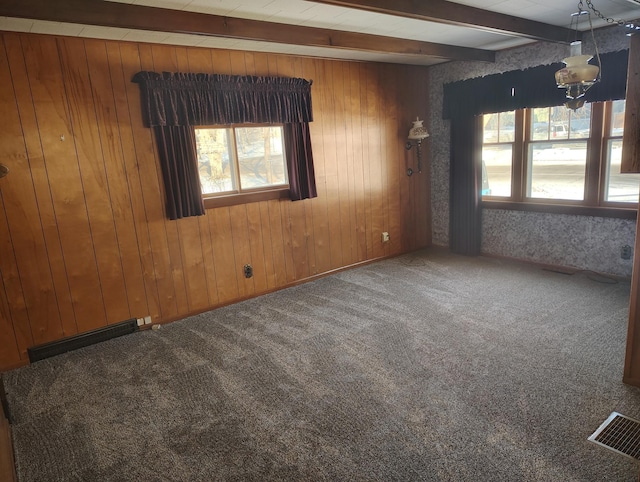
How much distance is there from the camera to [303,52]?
4188 mm

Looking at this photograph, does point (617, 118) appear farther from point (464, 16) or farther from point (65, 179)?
point (65, 179)

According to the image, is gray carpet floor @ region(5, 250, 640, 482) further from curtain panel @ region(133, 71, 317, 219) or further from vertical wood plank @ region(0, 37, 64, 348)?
curtain panel @ region(133, 71, 317, 219)

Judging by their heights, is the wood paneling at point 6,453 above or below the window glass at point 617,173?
below

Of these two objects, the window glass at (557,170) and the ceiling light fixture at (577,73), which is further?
the window glass at (557,170)

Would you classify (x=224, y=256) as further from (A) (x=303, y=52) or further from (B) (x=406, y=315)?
(A) (x=303, y=52)

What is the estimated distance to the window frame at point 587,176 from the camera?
409 cm

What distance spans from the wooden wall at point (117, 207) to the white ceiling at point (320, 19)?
0.58ft

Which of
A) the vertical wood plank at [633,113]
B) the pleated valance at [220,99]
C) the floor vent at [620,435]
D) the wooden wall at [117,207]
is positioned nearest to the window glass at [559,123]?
the wooden wall at [117,207]

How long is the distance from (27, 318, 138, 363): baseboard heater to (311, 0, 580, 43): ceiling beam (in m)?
2.97

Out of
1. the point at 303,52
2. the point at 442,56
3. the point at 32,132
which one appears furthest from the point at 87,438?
the point at 442,56

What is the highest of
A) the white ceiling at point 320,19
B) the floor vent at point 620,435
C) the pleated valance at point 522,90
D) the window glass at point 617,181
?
the white ceiling at point 320,19

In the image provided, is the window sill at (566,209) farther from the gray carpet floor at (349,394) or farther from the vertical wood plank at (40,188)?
the vertical wood plank at (40,188)

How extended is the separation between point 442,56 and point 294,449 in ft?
12.9

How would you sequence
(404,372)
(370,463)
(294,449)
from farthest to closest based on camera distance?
(404,372)
(294,449)
(370,463)
